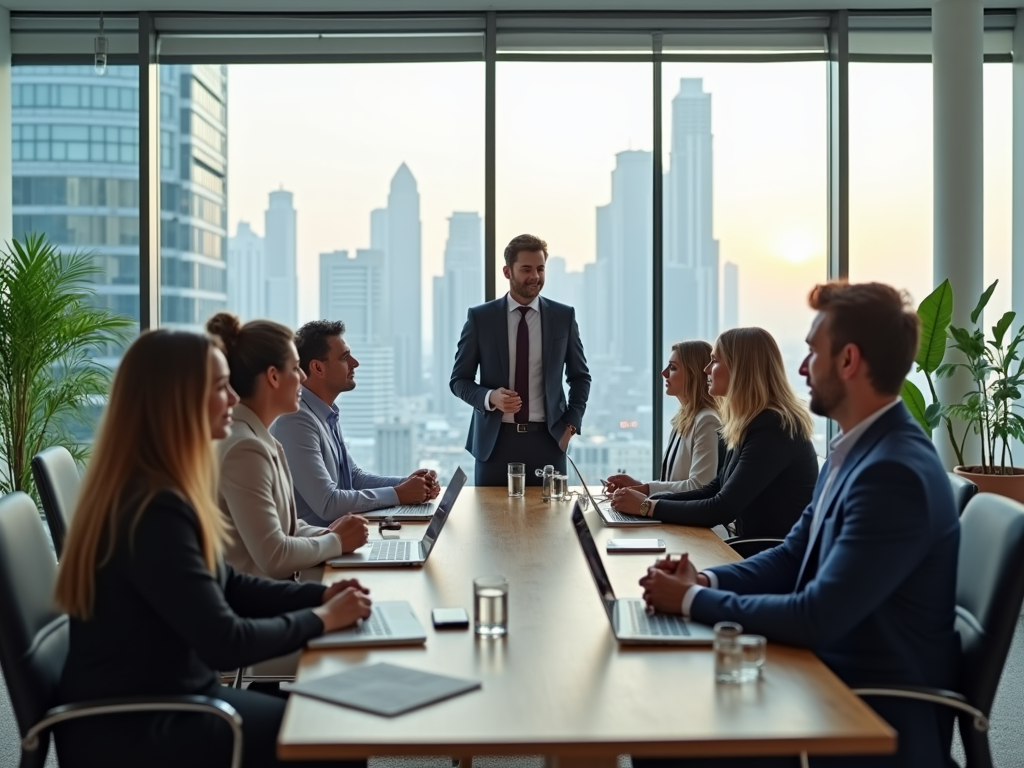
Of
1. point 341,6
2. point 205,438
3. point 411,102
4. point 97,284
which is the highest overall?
point 341,6

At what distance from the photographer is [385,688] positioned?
6.23ft

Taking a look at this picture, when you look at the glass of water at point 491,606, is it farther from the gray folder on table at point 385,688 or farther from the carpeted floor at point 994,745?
the carpeted floor at point 994,745

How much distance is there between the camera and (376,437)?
6.70 meters

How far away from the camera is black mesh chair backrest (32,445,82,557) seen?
315 centimetres

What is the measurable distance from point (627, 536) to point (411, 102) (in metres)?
4.02

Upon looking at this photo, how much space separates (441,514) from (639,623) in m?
1.12

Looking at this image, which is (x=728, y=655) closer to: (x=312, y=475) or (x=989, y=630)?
(x=989, y=630)

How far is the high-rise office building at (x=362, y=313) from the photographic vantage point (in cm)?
668

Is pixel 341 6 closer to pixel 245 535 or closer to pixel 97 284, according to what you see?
pixel 97 284

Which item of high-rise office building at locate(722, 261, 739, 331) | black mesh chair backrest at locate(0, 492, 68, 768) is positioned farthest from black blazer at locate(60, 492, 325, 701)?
high-rise office building at locate(722, 261, 739, 331)

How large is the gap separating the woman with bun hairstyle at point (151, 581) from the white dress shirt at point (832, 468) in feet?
2.73

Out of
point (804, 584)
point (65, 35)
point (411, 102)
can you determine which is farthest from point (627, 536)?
point (65, 35)

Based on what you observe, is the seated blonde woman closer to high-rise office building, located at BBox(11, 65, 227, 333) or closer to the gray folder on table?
the gray folder on table

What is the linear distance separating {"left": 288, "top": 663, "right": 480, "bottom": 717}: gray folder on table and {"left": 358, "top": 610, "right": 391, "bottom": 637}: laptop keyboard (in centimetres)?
22
